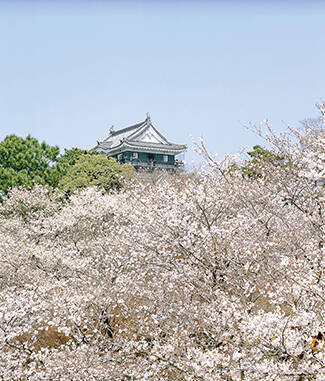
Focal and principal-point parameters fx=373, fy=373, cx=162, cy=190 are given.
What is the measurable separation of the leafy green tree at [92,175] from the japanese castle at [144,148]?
1188 centimetres

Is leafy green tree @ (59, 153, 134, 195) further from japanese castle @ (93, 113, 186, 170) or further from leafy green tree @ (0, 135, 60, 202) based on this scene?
japanese castle @ (93, 113, 186, 170)

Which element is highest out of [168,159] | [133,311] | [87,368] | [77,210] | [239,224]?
[168,159]

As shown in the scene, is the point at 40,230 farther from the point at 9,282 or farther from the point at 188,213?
the point at 188,213

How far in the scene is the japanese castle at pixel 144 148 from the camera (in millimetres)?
35781

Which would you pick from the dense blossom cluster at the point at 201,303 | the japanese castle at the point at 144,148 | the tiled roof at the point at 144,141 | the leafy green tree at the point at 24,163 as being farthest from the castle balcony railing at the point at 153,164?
the dense blossom cluster at the point at 201,303

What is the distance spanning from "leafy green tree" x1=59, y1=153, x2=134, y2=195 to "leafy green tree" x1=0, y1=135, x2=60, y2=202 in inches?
50.8

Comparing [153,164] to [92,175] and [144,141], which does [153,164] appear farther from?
[92,175]

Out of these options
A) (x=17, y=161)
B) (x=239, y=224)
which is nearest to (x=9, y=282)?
(x=239, y=224)

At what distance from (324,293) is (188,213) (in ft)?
13.0

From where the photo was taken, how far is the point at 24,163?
823 inches

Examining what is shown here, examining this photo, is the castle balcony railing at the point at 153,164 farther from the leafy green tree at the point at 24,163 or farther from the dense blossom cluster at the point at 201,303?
the dense blossom cluster at the point at 201,303

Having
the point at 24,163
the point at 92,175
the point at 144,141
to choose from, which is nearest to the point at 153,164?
the point at 144,141

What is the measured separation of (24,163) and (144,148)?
1687cm

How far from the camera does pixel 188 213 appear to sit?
8180 millimetres
